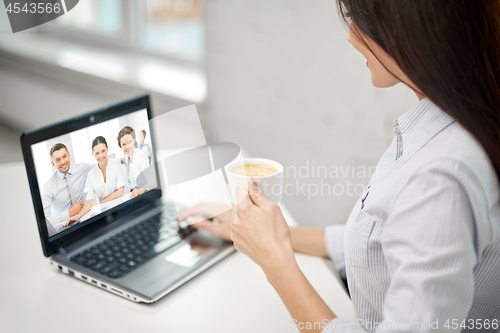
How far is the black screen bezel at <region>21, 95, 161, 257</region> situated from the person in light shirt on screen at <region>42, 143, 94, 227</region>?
2cm

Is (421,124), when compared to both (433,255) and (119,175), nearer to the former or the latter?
(433,255)

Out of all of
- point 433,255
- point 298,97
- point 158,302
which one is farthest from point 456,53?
point 298,97

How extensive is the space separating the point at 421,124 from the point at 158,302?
1.61 ft

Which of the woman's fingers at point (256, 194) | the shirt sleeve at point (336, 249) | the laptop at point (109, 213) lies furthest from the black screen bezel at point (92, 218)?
the shirt sleeve at point (336, 249)

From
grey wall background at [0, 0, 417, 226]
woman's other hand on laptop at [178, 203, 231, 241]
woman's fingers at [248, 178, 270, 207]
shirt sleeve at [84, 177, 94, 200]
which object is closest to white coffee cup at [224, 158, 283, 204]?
woman's fingers at [248, 178, 270, 207]

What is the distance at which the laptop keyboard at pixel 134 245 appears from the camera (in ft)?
2.46

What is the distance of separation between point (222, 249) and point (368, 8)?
0.52m

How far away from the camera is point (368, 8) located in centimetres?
52

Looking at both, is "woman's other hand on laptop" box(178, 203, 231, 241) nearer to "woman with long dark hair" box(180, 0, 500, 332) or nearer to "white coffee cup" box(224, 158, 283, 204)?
"white coffee cup" box(224, 158, 283, 204)

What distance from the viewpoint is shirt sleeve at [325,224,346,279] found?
0.83 m

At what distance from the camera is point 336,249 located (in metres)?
0.84

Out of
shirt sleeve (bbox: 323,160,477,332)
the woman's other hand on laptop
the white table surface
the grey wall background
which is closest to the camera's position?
shirt sleeve (bbox: 323,160,477,332)

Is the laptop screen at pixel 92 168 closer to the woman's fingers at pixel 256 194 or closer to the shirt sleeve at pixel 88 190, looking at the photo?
the shirt sleeve at pixel 88 190

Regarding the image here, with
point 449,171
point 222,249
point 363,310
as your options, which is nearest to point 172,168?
point 222,249
